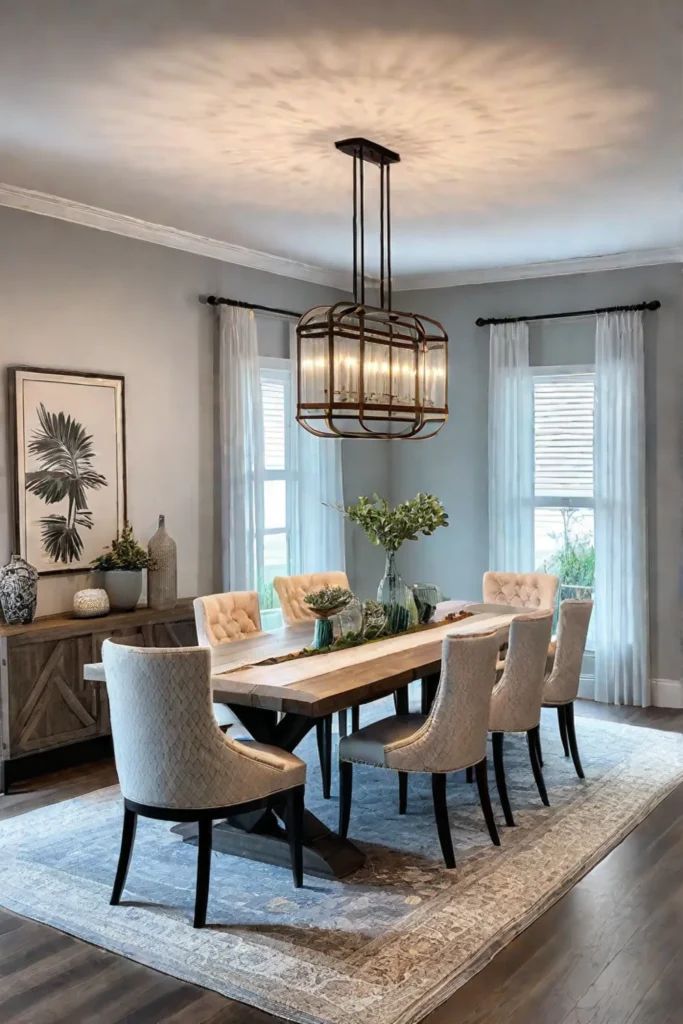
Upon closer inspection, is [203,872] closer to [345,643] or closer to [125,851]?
[125,851]

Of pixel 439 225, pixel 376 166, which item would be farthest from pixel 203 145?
pixel 439 225

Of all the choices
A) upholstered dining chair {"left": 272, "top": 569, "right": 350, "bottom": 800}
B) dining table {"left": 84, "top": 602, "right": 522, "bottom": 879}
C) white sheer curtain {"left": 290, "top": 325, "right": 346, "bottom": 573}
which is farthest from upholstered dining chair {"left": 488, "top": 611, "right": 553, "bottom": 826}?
white sheer curtain {"left": 290, "top": 325, "right": 346, "bottom": 573}

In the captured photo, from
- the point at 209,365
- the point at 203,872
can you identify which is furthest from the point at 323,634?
the point at 209,365

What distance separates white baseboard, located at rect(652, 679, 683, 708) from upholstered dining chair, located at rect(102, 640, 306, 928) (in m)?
3.88

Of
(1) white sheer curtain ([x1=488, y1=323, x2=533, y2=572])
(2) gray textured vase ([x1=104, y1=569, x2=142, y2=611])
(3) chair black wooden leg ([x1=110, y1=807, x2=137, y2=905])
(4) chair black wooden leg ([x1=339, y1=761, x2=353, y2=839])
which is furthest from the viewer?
(1) white sheer curtain ([x1=488, y1=323, x2=533, y2=572])

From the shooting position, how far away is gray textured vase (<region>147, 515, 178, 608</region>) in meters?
5.71

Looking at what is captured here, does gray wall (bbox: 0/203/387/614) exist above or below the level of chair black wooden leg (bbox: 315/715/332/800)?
above

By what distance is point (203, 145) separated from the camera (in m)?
4.27

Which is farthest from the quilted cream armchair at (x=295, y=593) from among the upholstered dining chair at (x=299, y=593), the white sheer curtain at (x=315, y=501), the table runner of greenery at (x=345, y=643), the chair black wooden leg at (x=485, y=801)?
the chair black wooden leg at (x=485, y=801)

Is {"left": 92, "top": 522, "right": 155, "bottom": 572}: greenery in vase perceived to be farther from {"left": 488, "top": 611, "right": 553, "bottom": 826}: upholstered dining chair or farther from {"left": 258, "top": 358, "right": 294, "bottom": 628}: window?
{"left": 488, "top": 611, "right": 553, "bottom": 826}: upholstered dining chair

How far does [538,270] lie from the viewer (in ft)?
23.2

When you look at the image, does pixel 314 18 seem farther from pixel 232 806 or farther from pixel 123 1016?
pixel 123 1016

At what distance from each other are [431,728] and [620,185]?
2.90 metres

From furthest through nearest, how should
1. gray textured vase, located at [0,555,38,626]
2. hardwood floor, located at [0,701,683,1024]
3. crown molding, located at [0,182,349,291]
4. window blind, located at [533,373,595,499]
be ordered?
window blind, located at [533,373,595,499] < crown molding, located at [0,182,349,291] < gray textured vase, located at [0,555,38,626] < hardwood floor, located at [0,701,683,1024]
